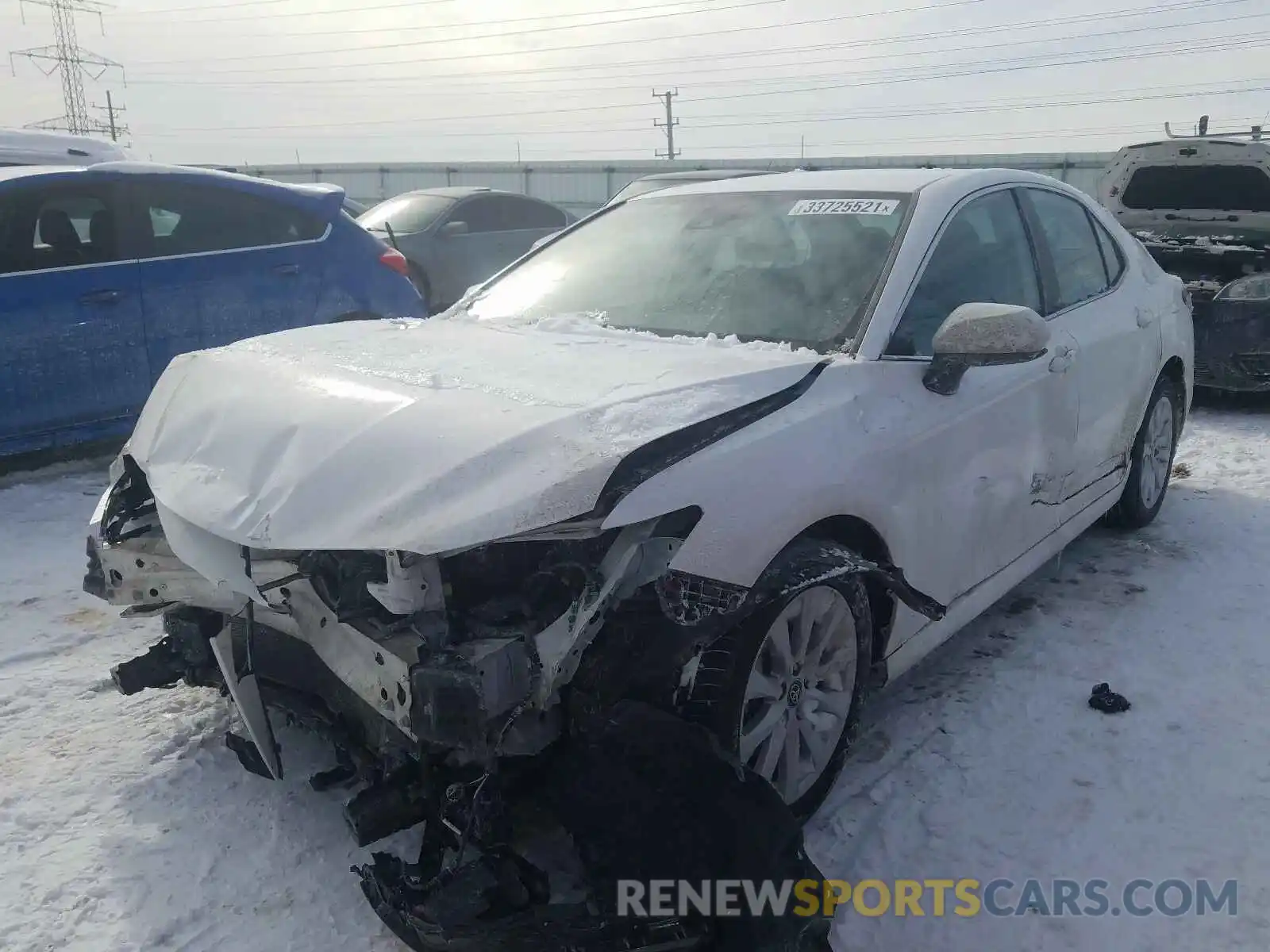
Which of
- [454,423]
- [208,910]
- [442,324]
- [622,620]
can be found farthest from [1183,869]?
[442,324]

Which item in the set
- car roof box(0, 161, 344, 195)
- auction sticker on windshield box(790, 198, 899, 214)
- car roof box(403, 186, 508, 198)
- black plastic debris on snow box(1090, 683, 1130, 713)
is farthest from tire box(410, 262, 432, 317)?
black plastic debris on snow box(1090, 683, 1130, 713)

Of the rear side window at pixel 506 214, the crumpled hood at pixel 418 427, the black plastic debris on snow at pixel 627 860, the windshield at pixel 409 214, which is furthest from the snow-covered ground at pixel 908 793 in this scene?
the rear side window at pixel 506 214

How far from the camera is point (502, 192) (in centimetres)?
1164

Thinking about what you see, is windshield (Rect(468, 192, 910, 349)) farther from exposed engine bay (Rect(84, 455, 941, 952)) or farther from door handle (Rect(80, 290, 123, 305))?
door handle (Rect(80, 290, 123, 305))

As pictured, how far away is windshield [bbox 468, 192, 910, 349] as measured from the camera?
10.2 ft

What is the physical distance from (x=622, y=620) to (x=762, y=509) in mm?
408

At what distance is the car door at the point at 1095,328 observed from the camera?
3.91 metres

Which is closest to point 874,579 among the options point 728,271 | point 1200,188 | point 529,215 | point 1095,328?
point 728,271

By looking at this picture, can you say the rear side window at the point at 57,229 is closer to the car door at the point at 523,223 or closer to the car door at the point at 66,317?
the car door at the point at 66,317

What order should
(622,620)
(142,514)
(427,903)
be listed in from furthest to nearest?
1. (142,514)
2. (622,620)
3. (427,903)

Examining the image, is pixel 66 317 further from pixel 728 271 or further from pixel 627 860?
pixel 627 860

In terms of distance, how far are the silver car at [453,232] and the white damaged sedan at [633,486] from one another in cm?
709

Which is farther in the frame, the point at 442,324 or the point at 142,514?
the point at 442,324

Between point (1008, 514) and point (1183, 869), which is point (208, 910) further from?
point (1008, 514)
